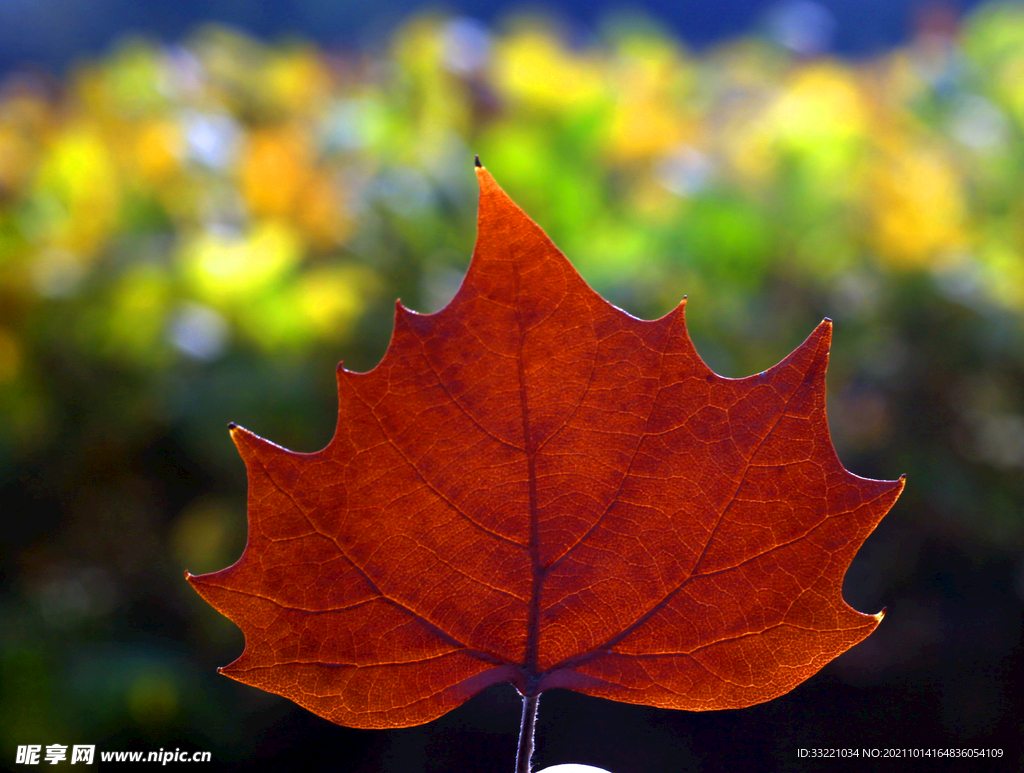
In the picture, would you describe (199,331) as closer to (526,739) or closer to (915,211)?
(526,739)

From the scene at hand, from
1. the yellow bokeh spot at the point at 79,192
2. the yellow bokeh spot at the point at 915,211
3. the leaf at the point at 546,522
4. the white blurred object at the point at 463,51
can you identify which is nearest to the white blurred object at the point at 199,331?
the yellow bokeh spot at the point at 79,192

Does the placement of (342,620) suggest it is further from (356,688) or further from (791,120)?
(791,120)

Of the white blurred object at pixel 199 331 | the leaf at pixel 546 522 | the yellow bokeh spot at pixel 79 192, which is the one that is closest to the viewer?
the leaf at pixel 546 522

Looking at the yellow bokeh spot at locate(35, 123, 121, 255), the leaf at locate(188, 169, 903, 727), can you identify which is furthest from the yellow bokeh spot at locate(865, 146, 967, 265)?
the yellow bokeh spot at locate(35, 123, 121, 255)

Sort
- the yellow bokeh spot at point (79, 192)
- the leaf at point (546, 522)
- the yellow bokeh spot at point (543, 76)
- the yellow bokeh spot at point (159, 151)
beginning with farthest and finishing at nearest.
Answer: the yellow bokeh spot at point (543, 76), the yellow bokeh spot at point (159, 151), the yellow bokeh spot at point (79, 192), the leaf at point (546, 522)

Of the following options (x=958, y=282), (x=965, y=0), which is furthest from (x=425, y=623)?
(x=965, y=0)

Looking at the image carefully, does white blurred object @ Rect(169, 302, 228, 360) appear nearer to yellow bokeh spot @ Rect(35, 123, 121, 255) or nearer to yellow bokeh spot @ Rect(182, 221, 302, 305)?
yellow bokeh spot @ Rect(182, 221, 302, 305)

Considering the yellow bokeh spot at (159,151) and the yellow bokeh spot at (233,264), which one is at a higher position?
the yellow bokeh spot at (159,151)

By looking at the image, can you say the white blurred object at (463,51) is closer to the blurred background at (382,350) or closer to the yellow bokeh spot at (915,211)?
the blurred background at (382,350)
